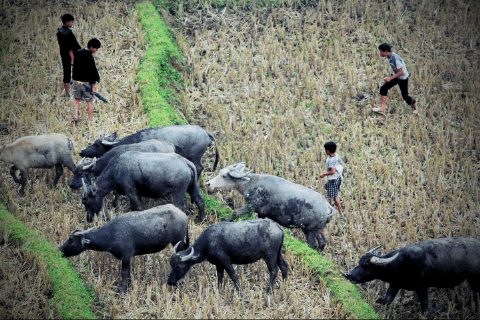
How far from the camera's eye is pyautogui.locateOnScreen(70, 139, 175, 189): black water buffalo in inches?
375

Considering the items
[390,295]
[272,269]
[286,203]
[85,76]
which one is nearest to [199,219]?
[286,203]

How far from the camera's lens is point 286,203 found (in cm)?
909

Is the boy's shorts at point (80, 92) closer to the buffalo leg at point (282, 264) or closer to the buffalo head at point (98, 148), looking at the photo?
the buffalo head at point (98, 148)

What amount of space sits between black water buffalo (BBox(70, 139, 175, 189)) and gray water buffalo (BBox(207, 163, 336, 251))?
43.2 inches

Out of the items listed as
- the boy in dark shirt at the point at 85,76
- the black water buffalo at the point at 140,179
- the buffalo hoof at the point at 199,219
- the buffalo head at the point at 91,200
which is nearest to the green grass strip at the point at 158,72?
the boy in dark shirt at the point at 85,76

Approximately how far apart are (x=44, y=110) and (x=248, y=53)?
4.50 metres

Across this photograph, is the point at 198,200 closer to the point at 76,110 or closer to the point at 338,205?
the point at 338,205

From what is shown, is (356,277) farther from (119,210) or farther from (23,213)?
(23,213)

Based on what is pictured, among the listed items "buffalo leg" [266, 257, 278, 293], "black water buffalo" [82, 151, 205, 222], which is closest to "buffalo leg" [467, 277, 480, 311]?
"buffalo leg" [266, 257, 278, 293]

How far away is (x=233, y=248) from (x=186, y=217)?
827 mm

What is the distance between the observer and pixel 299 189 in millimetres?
9172

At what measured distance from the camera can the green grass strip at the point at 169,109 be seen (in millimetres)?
8008

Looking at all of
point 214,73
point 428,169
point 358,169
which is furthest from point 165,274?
point 214,73

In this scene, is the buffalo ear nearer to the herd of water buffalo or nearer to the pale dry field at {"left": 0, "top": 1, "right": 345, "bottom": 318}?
the herd of water buffalo
